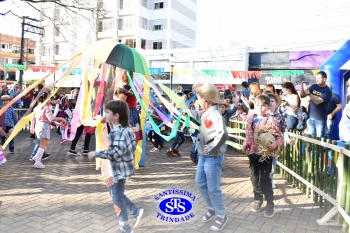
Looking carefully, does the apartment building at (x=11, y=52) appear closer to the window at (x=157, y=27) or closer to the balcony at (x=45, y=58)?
the balcony at (x=45, y=58)

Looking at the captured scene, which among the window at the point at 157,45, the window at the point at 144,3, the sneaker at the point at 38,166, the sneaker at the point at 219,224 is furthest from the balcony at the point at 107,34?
the sneaker at the point at 219,224

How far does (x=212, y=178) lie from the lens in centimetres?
362

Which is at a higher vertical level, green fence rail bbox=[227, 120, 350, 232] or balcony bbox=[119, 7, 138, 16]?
balcony bbox=[119, 7, 138, 16]

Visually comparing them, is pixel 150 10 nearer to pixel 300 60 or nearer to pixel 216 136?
pixel 300 60

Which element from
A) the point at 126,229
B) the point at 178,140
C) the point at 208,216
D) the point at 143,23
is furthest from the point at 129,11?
the point at 126,229

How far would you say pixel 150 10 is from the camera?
41.8 meters

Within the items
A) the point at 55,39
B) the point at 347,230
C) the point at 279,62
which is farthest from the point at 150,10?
the point at 347,230

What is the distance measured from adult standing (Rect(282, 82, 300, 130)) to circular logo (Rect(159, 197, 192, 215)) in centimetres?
318

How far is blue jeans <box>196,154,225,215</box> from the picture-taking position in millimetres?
3621

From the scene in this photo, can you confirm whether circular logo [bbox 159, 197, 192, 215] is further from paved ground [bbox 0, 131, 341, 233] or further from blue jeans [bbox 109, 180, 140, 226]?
blue jeans [bbox 109, 180, 140, 226]

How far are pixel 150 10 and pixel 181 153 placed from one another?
36.4 meters

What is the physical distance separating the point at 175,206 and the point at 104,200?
108cm

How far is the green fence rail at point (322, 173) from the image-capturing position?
376 centimetres

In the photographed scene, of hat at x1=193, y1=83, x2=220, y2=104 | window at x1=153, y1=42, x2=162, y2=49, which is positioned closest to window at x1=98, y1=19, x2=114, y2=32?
window at x1=153, y1=42, x2=162, y2=49
